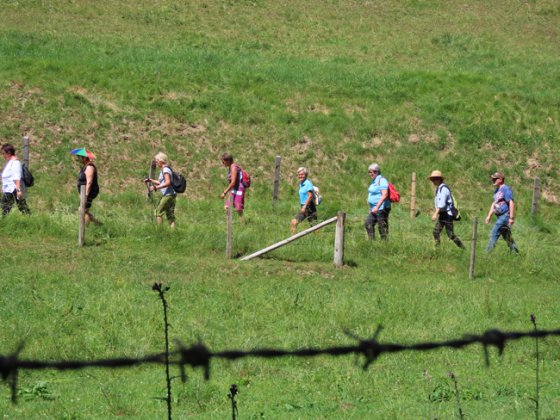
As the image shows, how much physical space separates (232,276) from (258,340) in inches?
132

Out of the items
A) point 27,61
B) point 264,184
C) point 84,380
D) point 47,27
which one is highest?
point 47,27

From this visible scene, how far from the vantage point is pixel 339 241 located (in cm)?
1466

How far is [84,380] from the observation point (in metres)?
9.19

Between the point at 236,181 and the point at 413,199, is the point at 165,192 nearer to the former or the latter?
the point at 236,181

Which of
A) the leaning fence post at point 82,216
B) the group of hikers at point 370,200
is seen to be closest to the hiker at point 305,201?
the group of hikers at point 370,200

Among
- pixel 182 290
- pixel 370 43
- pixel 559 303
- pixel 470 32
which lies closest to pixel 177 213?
pixel 182 290

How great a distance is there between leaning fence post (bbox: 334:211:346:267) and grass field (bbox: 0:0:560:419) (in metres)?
0.17

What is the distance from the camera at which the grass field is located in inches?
364

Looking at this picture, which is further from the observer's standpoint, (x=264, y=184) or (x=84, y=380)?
(x=264, y=184)

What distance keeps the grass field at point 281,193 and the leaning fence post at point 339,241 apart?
0.17m

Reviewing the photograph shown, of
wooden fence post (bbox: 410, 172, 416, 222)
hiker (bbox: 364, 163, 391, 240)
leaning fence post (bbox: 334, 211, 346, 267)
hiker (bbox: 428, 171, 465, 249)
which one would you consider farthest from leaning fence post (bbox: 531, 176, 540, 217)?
leaning fence post (bbox: 334, 211, 346, 267)

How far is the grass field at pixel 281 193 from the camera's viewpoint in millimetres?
9258

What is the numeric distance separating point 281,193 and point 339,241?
9829mm

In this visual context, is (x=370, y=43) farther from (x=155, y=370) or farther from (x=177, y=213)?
(x=155, y=370)
